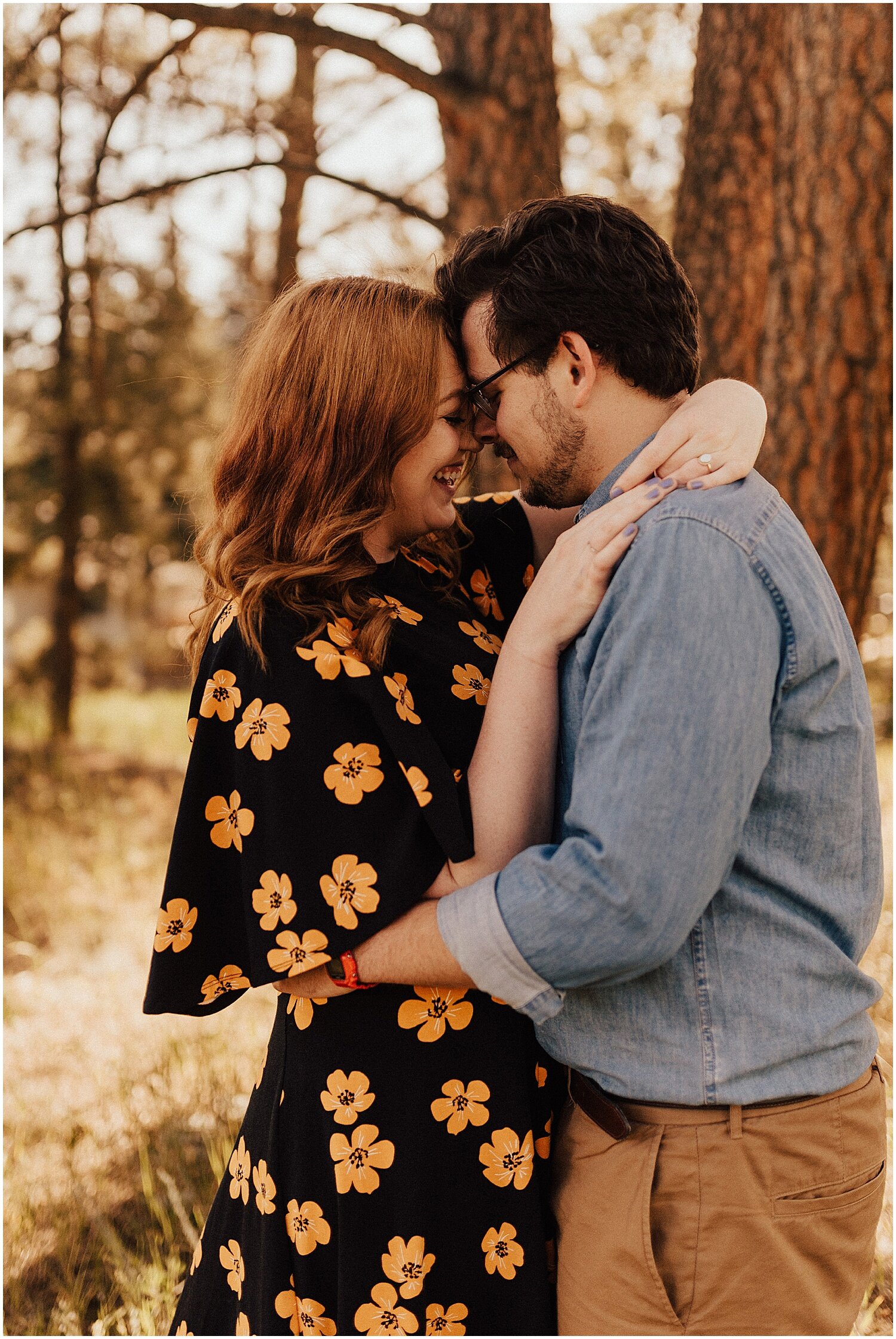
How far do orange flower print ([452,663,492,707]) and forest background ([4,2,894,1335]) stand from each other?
0.80 m

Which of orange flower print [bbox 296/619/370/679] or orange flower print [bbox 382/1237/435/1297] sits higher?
orange flower print [bbox 296/619/370/679]

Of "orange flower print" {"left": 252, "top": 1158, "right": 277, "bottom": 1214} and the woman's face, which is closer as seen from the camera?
"orange flower print" {"left": 252, "top": 1158, "right": 277, "bottom": 1214}

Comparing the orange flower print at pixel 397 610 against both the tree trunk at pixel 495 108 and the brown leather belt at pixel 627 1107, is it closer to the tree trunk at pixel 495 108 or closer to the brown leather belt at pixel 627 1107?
the brown leather belt at pixel 627 1107

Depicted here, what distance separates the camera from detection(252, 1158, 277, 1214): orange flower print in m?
1.82

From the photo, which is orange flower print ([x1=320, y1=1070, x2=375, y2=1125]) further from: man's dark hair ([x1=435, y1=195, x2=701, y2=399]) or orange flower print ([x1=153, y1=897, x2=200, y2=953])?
man's dark hair ([x1=435, y1=195, x2=701, y2=399])

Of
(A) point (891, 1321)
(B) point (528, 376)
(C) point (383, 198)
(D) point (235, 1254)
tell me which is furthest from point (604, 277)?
(A) point (891, 1321)

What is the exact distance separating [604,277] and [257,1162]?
1732mm

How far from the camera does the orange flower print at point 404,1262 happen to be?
1717 mm

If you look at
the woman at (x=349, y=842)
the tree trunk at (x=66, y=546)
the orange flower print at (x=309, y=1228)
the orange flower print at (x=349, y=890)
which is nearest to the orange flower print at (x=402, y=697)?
the woman at (x=349, y=842)

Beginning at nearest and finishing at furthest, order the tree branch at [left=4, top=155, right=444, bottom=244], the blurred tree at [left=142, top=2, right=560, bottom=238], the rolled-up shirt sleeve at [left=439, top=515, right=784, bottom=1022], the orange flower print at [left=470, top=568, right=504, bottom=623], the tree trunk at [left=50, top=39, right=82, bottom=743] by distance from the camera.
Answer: the rolled-up shirt sleeve at [left=439, top=515, right=784, bottom=1022]
the orange flower print at [left=470, top=568, right=504, bottom=623]
the tree branch at [left=4, top=155, right=444, bottom=244]
the blurred tree at [left=142, top=2, right=560, bottom=238]
the tree trunk at [left=50, top=39, right=82, bottom=743]

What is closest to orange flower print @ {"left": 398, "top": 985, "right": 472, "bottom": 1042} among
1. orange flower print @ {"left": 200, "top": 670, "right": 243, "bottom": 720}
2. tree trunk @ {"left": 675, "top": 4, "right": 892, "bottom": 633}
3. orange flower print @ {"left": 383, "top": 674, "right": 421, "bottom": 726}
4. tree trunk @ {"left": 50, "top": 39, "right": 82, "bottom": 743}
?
orange flower print @ {"left": 383, "top": 674, "right": 421, "bottom": 726}

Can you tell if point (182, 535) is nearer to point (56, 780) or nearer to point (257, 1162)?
point (56, 780)

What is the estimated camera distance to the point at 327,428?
1896mm

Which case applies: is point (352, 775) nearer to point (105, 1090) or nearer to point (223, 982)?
point (223, 982)
